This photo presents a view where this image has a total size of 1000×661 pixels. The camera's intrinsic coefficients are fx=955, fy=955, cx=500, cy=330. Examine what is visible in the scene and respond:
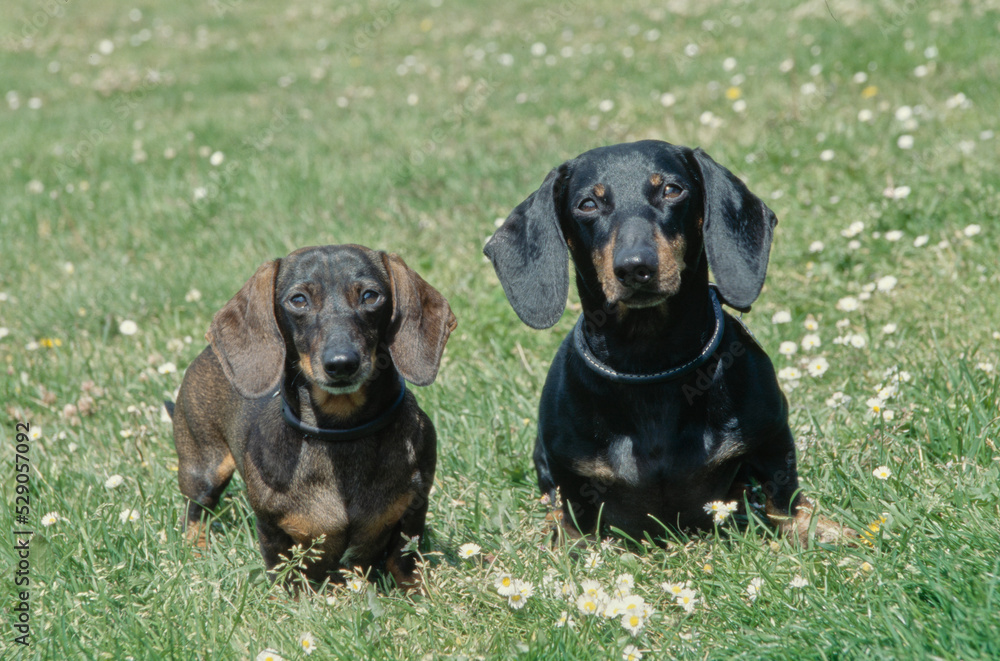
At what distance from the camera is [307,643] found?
8.32 ft

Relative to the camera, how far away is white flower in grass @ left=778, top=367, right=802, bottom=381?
12.3 feet

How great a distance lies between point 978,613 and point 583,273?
4.83ft

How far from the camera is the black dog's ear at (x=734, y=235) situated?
2.87m

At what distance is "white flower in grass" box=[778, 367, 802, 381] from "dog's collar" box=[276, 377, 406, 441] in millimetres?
1639

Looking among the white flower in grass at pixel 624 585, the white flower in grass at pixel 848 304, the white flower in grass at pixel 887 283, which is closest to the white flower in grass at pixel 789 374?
the white flower in grass at pixel 848 304

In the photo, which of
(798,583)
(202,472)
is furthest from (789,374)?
(202,472)

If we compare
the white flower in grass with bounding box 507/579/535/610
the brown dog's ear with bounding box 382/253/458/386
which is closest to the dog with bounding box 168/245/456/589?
the brown dog's ear with bounding box 382/253/458/386

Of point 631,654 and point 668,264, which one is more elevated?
point 668,264

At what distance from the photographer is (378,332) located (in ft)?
9.67

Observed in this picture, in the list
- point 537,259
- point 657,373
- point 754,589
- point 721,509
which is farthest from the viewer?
point 537,259

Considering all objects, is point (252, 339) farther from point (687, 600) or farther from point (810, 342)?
point (810, 342)

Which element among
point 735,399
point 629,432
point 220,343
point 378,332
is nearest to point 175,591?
point 220,343

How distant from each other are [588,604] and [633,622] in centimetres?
14

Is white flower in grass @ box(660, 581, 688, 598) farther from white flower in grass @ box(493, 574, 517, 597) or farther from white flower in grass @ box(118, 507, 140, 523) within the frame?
white flower in grass @ box(118, 507, 140, 523)
